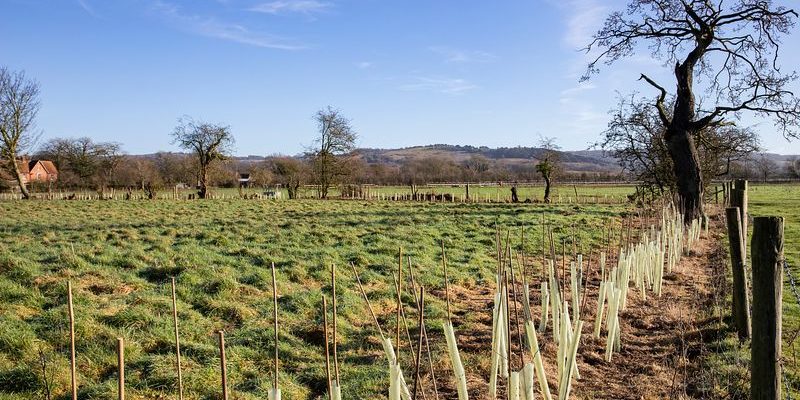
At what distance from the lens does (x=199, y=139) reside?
39.6 m

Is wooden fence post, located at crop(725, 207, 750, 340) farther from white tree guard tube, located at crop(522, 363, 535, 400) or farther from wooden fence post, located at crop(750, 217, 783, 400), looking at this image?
white tree guard tube, located at crop(522, 363, 535, 400)

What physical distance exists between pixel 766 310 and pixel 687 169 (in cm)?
1405

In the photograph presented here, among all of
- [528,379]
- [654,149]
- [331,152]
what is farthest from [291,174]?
[528,379]

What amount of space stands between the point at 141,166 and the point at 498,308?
201 feet

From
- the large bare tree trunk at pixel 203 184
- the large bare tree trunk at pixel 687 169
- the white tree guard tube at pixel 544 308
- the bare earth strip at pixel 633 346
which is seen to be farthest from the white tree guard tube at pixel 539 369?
the large bare tree trunk at pixel 203 184

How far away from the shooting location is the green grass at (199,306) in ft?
14.7

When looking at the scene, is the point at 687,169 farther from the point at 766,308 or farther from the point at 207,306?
the point at 207,306

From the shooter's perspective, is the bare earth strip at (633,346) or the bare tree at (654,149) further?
the bare tree at (654,149)

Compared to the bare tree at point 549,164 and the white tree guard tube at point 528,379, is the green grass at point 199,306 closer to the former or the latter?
the white tree guard tube at point 528,379

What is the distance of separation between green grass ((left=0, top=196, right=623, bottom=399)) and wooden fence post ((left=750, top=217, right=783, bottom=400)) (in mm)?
2531

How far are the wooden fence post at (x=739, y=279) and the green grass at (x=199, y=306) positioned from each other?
2.77 m

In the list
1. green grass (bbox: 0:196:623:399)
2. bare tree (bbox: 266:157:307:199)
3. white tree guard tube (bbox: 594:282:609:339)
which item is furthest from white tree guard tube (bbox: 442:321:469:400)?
bare tree (bbox: 266:157:307:199)

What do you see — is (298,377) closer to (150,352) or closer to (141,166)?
(150,352)

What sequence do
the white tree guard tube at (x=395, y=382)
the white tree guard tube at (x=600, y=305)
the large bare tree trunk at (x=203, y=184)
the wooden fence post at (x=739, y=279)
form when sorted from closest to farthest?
the white tree guard tube at (x=395, y=382)
the white tree guard tube at (x=600, y=305)
the wooden fence post at (x=739, y=279)
the large bare tree trunk at (x=203, y=184)
